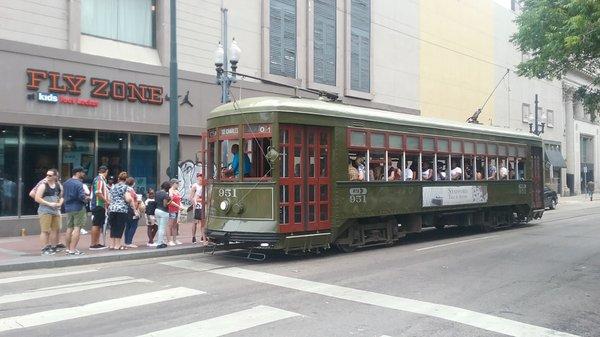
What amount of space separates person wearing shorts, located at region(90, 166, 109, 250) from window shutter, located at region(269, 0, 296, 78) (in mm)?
10962

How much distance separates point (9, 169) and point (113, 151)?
3137mm

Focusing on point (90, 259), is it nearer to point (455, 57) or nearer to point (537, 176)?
point (537, 176)

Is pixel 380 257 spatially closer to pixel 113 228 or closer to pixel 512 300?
pixel 512 300

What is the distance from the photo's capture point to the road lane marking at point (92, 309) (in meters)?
6.41

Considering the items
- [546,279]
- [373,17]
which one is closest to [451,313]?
[546,279]

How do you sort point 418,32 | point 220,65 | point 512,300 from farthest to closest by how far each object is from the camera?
point 418,32
point 220,65
point 512,300

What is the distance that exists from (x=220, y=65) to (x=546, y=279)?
374 inches

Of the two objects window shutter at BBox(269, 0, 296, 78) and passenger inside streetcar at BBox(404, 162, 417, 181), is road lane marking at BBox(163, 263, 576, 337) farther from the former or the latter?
window shutter at BBox(269, 0, 296, 78)

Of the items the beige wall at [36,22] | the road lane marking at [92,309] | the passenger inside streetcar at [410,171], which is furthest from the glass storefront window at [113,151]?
the road lane marking at [92,309]

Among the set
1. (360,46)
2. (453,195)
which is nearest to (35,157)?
(453,195)

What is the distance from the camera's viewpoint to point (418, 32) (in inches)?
1197

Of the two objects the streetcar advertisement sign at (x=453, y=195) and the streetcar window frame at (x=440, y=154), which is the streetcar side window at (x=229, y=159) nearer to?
the streetcar window frame at (x=440, y=154)

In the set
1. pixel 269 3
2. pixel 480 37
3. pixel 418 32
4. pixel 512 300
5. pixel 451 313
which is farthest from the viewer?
pixel 480 37

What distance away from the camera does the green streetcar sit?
10742 mm
